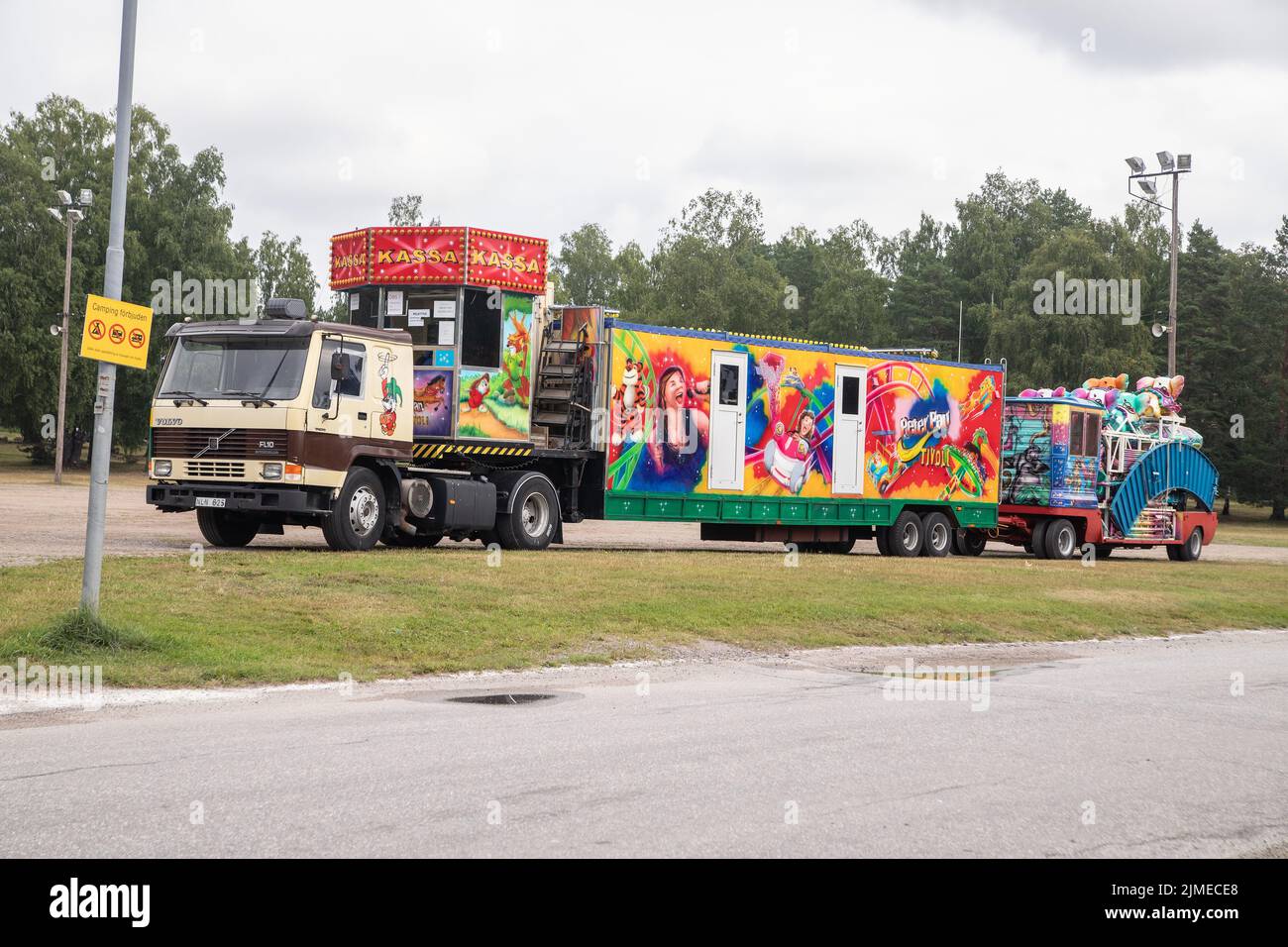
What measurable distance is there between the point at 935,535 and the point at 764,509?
514 cm

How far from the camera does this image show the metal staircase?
2411cm

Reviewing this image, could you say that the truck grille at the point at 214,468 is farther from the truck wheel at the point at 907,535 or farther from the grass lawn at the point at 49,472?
the grass lawn at the point at 49,472

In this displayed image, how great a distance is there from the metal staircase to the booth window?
3.86ft

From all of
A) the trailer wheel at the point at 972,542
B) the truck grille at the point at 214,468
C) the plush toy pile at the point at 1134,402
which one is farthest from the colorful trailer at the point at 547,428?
the plush toy pile at the point at 1134,402

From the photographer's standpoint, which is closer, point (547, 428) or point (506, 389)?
point (506, 389)

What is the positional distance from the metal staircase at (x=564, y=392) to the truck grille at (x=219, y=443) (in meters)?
5.50

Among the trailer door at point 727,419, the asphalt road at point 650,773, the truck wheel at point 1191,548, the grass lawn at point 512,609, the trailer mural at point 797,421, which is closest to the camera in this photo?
the asphalt road at point 650,773

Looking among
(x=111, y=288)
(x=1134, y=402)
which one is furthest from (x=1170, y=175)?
(x=111, y=288)

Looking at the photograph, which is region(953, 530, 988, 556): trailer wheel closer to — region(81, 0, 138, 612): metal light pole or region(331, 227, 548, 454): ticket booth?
region(331, 227, 548, 454): ticket booth

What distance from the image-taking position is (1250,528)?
222 feet

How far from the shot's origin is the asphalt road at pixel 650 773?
6.60m

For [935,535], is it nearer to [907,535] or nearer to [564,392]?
[907,535]
